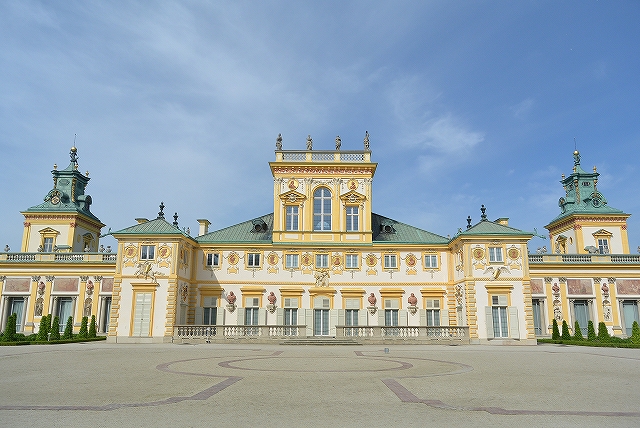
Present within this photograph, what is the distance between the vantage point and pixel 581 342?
3397 centimetres

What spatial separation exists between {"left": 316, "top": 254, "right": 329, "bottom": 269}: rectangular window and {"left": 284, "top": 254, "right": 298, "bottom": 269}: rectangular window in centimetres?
184

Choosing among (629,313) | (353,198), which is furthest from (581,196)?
(353,198)

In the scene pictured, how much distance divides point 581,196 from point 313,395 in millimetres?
54489

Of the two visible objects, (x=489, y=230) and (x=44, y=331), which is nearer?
(x=44, y=331)

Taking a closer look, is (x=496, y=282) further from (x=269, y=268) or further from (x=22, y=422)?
(x=22, y=422)

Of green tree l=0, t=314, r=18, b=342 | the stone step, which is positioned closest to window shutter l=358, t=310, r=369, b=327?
the stone step

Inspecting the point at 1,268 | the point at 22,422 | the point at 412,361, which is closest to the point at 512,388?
the point at 412,361

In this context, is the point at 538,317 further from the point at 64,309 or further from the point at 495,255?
the point at 64,309

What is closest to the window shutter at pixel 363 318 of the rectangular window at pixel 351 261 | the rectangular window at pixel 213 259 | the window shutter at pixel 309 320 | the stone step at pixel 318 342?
the rectangular window at pixel 351 261

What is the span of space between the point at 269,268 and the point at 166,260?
27.4 ft

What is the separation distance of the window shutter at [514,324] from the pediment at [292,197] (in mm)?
18836

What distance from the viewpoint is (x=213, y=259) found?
40781 mm

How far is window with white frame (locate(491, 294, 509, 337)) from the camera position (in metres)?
36.0

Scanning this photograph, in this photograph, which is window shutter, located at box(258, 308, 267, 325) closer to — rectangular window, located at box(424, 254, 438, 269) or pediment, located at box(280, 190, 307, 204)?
pediment, located at box(280, 190, 307, 204)
